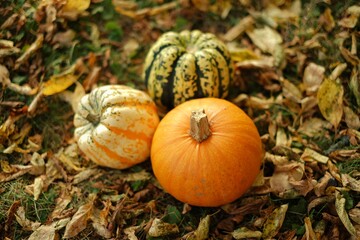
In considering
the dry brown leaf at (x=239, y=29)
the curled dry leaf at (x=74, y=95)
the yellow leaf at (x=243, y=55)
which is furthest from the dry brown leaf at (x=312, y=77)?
the curled dry leaf at (x=74, y=95)

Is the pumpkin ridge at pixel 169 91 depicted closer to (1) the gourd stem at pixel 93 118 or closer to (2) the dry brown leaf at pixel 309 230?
(1) the gourd stem at pixel 93 118

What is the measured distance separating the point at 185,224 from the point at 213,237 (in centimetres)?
21

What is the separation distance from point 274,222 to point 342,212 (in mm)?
410

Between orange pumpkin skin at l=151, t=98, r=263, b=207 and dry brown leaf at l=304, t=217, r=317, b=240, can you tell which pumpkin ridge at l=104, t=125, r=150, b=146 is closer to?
orange pumpkin skin at l=151, t=98, r=263, b=207

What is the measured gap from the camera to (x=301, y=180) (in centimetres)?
261

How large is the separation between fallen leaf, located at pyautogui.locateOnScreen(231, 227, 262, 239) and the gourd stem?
46.4 inches

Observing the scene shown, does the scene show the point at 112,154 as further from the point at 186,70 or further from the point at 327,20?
the point at 327,20

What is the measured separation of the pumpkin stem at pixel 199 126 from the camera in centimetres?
236

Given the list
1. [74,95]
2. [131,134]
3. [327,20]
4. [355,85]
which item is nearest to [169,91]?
[131,134]

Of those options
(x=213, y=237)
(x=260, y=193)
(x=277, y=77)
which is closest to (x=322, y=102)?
(x=277, y=77)

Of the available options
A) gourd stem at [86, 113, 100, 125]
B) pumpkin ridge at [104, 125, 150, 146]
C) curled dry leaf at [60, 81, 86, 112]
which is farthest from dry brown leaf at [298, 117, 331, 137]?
curled dry leaf at [60, 81, 86, 112]

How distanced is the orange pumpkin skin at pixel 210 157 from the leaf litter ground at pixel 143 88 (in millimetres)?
216

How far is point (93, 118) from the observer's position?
8.83 ft

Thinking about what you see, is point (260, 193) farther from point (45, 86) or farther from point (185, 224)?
point (45, 86)
